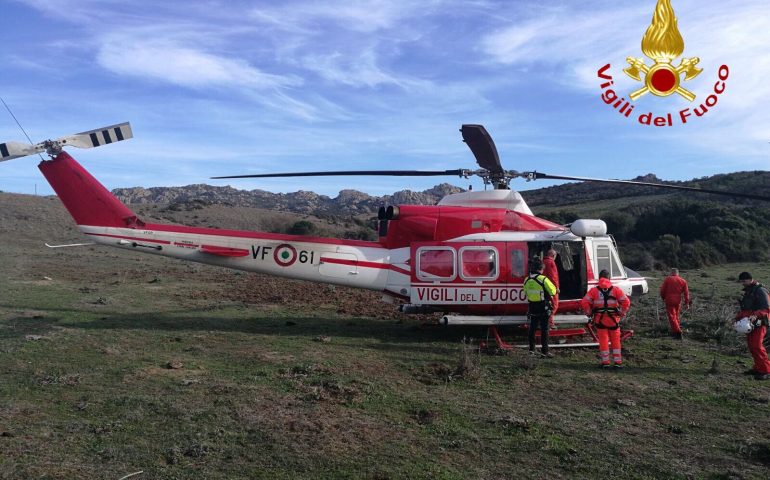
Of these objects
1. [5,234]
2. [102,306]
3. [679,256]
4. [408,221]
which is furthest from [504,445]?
[5,234]

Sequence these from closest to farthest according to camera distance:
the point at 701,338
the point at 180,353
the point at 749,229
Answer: the point at 180,353
the point at 701,338
the point at 749,229

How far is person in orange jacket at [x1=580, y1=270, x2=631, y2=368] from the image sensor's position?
8.50 meters

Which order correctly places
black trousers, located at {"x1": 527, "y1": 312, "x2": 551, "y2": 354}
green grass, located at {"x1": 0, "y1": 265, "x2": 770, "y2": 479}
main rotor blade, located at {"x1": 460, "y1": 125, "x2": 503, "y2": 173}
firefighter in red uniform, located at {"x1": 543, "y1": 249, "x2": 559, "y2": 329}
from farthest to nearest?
firefighter in red uniform, located at {"x1": 543, "y1": 249, "x2": 559, "y2": 329} < black trousers, located at {"x1": 527, "y1": 312, "x2": 551, "y2": 354} < main rotor blade, located at {"x1": 460, "y1": 125, "x2": 503, "y2": 173} < green grass, located at {"x1": 0, "y1": 265, "x2": 770, "y2": 479}

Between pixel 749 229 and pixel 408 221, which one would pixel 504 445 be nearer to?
pixel 408 221

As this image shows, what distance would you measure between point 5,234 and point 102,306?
816 inches

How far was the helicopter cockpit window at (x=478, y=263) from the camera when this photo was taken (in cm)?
1034

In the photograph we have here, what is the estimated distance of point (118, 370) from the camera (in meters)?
7.48

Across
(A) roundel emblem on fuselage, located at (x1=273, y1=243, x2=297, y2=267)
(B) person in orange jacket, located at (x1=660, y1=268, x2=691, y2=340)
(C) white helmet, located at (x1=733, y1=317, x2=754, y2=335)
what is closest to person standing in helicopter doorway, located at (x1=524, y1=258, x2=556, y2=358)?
(C) white helmet, located at (x1=733, y1=317, x2=754, y2=335)

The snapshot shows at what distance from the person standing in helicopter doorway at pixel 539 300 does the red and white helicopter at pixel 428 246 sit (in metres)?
0.73

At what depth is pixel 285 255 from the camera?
11.2m

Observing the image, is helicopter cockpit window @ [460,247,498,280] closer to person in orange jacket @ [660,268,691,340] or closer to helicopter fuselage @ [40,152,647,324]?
helicopter fuselage @ [40,152,647,324]

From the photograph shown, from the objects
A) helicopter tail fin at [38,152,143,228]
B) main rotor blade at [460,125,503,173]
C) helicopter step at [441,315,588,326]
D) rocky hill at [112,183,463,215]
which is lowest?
helicopter step at [441,315,588,326]

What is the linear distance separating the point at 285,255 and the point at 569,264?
5.74 meters

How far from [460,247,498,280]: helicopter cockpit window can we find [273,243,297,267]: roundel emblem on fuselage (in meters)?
3.49
